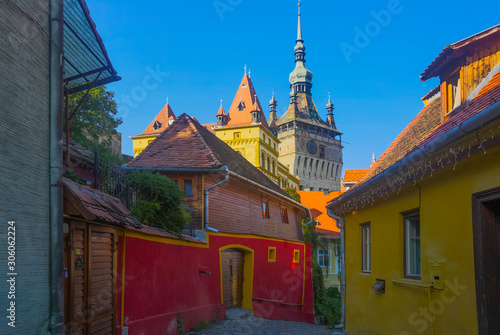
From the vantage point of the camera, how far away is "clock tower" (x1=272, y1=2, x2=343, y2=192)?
88.9m

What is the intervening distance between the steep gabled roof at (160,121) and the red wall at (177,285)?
48.8 m

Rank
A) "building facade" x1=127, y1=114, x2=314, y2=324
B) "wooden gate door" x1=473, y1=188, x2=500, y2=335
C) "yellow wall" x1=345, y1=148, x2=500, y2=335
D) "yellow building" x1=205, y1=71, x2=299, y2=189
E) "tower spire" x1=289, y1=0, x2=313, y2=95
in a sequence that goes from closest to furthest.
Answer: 1. "wooden gate door" x1=473, y1=188, x2=500, y2=335
2. "yellow wall" x1=345, y1=148, x2=500, y2=335
3. "building facade" x1=127, y1=114, x2=314, y2=324
4. "yellow building" x1=205, y1=71, x2=299, y2=189
5. "tower spire" x1=289, y1=0, x2=313, y2=95

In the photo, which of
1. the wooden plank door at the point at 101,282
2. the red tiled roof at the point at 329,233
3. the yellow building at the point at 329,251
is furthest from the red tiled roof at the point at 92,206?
the red tiled roof at the point at 329,233

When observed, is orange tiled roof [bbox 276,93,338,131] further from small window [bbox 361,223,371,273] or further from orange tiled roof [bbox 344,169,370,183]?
small window [bbox 361,223,371,273]

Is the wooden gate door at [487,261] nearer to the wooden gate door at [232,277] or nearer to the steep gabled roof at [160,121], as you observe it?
the wooden gate door at [232,277]

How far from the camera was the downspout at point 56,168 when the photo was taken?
19.6ft

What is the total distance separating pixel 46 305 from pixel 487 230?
16.6 feet

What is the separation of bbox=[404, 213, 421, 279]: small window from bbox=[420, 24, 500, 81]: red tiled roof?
2.43m

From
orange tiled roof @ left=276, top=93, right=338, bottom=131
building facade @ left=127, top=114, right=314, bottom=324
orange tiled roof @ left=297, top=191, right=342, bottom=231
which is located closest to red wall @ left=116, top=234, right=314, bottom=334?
building facade @ left=127, top=114, right=314, bottom=324

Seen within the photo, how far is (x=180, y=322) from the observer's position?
11.8 m

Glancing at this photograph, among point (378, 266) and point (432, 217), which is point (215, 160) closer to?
point (378, 266)

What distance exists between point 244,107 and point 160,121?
1178 cm

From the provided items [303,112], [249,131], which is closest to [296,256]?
[249,131]

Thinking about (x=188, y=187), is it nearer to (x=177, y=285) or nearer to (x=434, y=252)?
(x=177, y=285)
